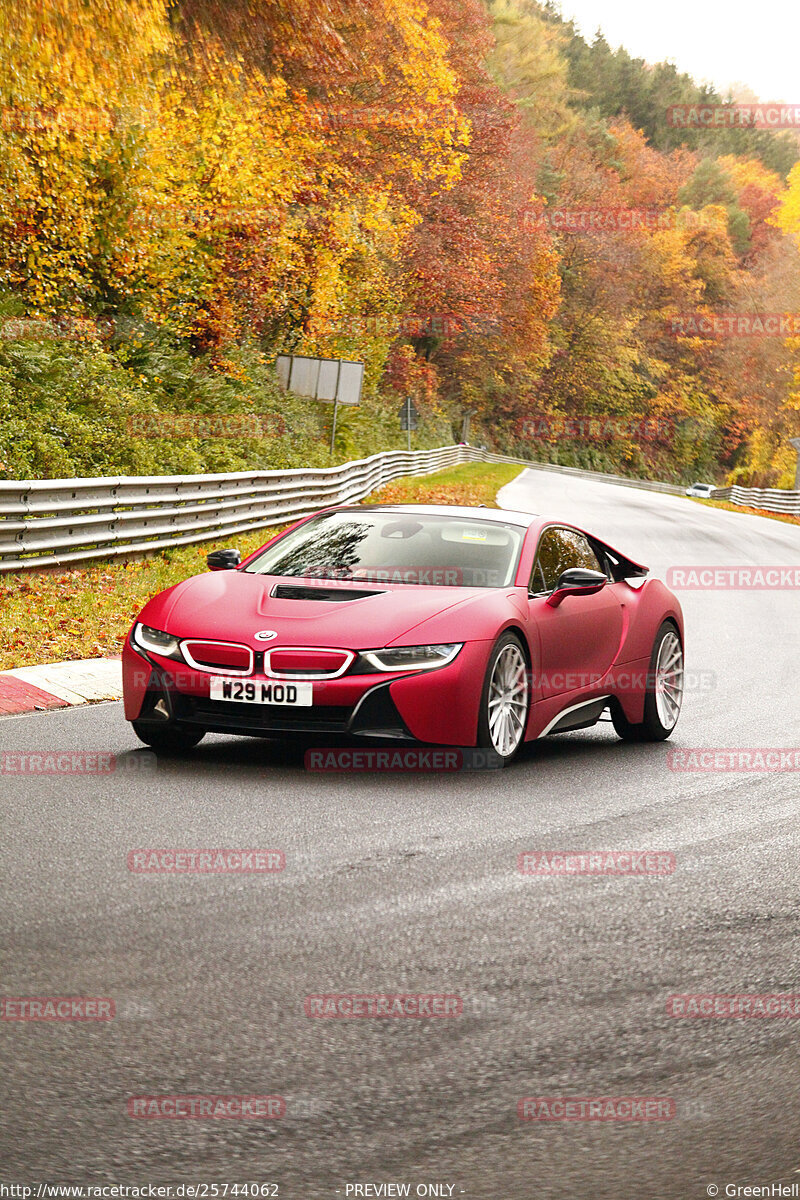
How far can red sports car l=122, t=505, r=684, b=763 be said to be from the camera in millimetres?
7430

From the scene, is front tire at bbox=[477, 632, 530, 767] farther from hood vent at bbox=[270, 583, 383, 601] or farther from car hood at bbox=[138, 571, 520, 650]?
hood vent at bbox=[270, 583, 383, 601]

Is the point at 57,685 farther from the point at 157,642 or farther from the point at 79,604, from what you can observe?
the point at 79,604

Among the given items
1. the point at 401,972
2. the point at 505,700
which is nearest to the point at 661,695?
the point at 505,700

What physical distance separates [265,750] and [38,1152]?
5.38 metres

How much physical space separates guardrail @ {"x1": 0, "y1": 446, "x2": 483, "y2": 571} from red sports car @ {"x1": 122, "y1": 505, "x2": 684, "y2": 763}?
5.39m

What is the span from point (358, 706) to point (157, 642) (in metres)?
1.23

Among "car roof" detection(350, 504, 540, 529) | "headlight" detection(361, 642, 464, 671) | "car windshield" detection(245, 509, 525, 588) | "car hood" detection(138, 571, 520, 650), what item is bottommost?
"headlight" detection(361, 642, 464, 671)

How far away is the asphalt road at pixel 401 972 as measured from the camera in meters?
3.18

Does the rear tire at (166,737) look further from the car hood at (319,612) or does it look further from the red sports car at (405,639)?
the car hood at (319,612)

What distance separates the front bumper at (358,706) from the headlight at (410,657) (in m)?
0.04

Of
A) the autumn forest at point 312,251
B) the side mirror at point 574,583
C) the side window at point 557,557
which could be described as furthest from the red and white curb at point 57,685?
the autumn forest at point 312,251

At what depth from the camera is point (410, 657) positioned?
7.48 metres

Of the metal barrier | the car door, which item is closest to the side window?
the car door

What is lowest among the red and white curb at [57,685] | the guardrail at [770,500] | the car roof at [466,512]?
the guardrail at [770,500]
